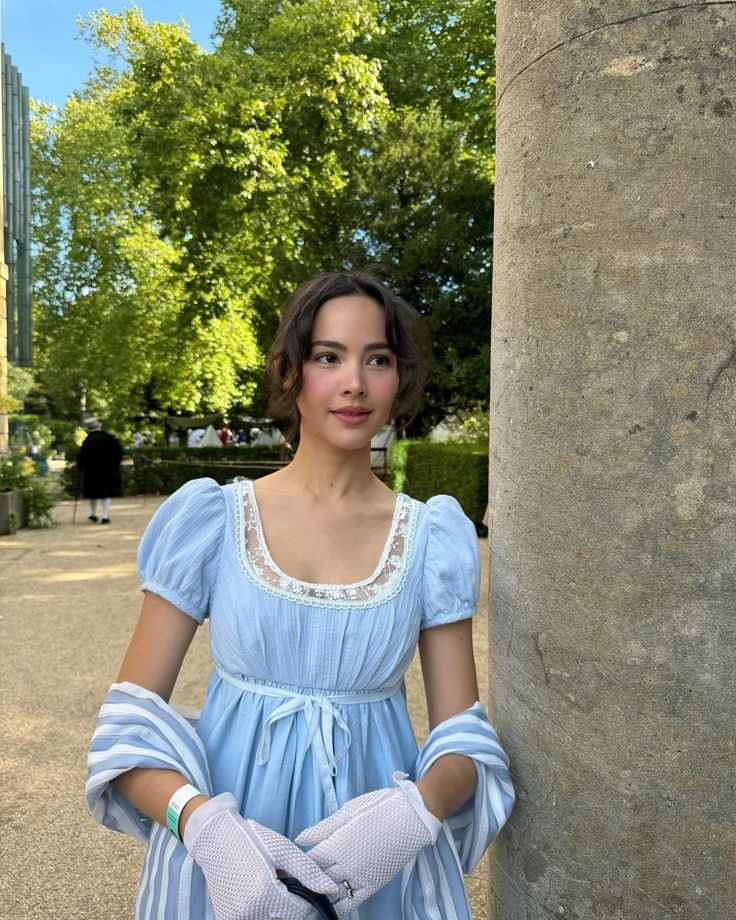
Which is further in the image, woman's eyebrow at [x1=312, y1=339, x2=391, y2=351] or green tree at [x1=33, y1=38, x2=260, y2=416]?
green tree at [x1=33, y1=38, x2=260, y2=416]

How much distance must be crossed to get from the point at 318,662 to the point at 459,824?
0.34 meters

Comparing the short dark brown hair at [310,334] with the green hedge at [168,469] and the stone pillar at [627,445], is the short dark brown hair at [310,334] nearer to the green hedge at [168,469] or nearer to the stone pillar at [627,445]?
the stone pillar at [627,445]

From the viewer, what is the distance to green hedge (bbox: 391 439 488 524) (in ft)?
38.7

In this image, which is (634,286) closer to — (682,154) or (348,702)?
(682,154)

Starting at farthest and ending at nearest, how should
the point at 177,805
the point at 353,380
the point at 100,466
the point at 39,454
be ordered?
the point at 39,454, the point at 100,466, the point at 353,380, the point at 177,805

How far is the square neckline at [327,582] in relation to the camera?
1.41 m

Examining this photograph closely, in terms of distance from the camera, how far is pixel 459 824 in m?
1.37

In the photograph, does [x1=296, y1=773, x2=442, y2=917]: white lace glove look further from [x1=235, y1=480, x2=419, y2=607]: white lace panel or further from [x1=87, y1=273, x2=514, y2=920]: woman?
[x1=235, y1=480, x2=419, y2=607]: white lace panel

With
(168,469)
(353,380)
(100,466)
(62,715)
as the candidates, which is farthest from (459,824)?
(168,469)

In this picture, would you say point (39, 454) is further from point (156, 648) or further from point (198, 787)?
point (198, 787)

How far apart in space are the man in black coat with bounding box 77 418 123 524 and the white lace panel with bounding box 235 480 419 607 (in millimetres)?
11917

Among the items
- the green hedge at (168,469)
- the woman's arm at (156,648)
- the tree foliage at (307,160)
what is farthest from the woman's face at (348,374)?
the green hedge at (168,469)

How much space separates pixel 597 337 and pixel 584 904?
32.5 inches

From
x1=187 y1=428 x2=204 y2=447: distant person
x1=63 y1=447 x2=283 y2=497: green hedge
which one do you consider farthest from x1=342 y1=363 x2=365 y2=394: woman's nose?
x1=187 y1=428 x2=204 y2=447: distant person
